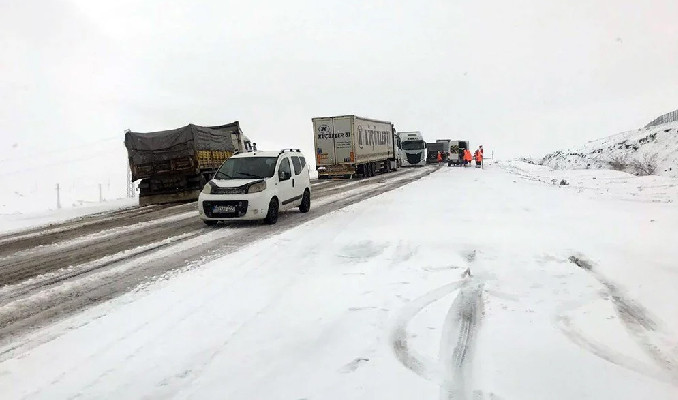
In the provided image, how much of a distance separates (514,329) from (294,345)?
1927mm

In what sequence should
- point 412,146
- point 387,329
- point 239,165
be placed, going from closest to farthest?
point 387,329, point 239,165, point 412,146

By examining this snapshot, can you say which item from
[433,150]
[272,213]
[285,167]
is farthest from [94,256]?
[433,150]

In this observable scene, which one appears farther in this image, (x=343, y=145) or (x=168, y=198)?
(x=343, y=145)

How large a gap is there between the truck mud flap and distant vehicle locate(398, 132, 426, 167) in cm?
3283

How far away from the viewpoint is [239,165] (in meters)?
12.9

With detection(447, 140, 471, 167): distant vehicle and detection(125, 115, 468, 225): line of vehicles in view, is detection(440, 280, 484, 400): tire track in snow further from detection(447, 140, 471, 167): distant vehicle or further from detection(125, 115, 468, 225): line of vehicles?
detection(447, 140, 471, 167): distant vehicle

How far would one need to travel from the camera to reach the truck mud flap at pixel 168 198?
62.7 ft

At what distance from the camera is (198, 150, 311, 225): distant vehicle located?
37.9 ft

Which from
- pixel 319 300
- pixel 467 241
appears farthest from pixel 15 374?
pixel 467 241

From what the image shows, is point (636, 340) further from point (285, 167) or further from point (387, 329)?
point (285, 167)

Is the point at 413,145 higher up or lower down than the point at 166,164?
higher up

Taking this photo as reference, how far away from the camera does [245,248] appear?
8531 mm

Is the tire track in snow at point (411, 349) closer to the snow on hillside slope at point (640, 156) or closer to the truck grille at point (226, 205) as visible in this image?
the truck grille at point (226, 205)

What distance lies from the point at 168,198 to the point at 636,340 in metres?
17.8
